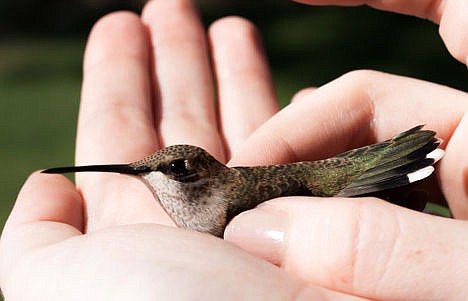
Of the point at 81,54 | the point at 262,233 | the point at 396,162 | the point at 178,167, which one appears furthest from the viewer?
the point at 81,54

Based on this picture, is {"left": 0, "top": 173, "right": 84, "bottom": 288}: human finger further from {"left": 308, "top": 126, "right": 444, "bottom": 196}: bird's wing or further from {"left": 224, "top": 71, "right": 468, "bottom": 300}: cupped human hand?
{"left": 308, "top": 126, "right": 444, "bottom": 196}: bird's wing

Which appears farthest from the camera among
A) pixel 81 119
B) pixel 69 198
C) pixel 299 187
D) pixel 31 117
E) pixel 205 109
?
pixel 31 117

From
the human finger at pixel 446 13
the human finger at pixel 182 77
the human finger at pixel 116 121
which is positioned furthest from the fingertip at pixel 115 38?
the human finger at pixel 446 13

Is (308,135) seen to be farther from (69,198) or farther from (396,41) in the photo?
(396,41)

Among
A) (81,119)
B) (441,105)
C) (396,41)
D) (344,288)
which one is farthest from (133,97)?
(396,41)

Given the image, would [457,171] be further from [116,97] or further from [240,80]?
[116,97]

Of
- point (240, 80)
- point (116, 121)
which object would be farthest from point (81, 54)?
point (116, 121)

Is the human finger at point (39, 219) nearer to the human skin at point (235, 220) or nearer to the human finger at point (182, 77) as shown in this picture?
the human skin at point (235, 220)
